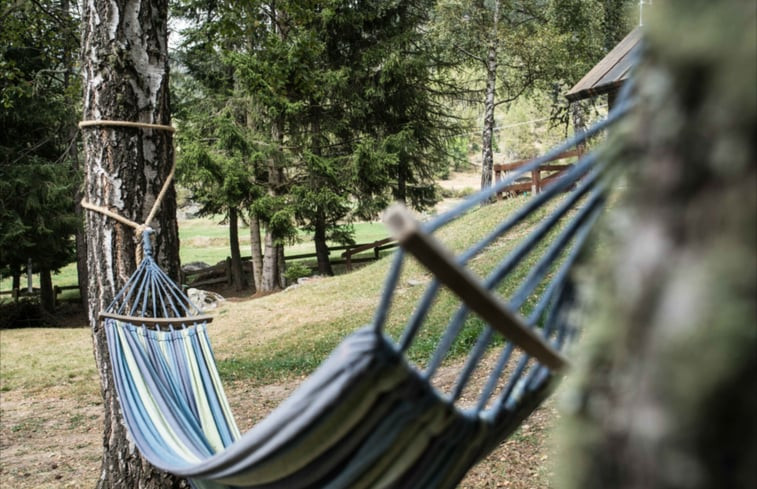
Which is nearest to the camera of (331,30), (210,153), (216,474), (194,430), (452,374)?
(216,474)

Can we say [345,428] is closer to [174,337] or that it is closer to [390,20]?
[174,337]

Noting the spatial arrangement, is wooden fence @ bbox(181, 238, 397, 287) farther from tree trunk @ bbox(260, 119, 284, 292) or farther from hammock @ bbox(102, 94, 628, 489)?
hammock @ bbox(102, 94, 628, 489)

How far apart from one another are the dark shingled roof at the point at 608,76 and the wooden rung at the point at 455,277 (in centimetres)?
545

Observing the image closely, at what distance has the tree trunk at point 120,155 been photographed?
2.40m

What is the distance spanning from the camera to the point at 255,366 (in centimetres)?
635

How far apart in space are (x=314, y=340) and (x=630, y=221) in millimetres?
6854

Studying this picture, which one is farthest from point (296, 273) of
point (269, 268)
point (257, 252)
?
point (257, 252)

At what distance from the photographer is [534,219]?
8766mm

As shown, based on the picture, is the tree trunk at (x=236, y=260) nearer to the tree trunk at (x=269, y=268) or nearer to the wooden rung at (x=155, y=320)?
the tree trunk at (x=269, y=268)

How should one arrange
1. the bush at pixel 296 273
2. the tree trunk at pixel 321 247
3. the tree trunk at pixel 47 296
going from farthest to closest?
the tree trunk at pixel 321 247
the tree trunk at pixel 47 296
the bush at pixel 296 273

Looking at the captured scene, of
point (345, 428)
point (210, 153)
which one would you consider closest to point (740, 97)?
point (345, 428)

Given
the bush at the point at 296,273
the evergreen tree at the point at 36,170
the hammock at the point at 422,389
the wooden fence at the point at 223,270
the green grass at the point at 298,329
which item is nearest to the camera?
the hammock at the point at 422,389

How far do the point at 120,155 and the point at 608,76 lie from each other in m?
5.11

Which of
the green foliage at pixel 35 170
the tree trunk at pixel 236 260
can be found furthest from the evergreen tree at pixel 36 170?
the tree trunk at pixel 236 260
